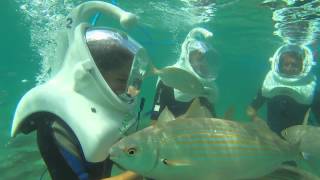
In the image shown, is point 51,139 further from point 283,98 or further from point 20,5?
point 20,5

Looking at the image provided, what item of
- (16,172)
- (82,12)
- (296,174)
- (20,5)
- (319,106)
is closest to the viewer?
(296,174)

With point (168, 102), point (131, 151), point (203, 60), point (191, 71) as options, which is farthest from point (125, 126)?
point (168, 102)

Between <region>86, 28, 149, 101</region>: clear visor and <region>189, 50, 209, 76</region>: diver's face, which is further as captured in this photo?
<region>189, 50, 209, 76</region>: diver's face

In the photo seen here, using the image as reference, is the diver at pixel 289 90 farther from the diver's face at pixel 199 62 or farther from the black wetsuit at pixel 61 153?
the black wetsuit at pixel 61 153

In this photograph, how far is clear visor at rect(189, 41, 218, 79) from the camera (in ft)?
23.3

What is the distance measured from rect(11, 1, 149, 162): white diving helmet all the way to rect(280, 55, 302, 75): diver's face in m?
6.43

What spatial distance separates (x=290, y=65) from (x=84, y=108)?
7534 mm

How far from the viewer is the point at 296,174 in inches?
78.0

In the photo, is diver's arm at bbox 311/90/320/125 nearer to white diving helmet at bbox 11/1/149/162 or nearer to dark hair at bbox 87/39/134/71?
white diving helmet at bbox 11/1/149/162

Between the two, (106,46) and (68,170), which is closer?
(68,170)

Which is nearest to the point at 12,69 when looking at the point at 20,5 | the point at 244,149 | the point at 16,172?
the point at 20,5

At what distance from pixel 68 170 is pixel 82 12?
1535 mm

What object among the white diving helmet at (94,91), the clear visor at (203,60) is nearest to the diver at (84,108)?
the white diving helmet at (94,91)

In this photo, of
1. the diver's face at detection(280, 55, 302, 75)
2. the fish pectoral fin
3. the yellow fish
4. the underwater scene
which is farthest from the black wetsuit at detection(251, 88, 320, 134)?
the fish pectoral fin
